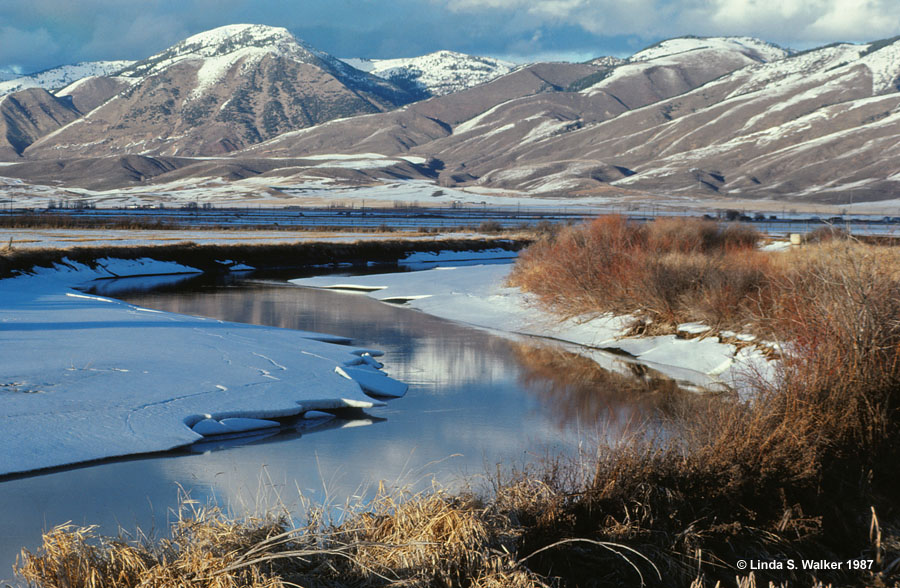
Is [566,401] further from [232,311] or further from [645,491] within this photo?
[232,311]

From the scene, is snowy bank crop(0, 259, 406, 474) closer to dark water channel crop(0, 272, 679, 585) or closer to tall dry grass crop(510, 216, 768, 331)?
dark water channel crop(0, 272, 679, 585)

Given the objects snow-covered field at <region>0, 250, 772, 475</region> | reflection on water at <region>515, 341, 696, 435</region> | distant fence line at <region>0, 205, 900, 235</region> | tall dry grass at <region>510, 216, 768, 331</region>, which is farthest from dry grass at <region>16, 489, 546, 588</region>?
distant fence line at <region>0, 205, 900, 235</region>

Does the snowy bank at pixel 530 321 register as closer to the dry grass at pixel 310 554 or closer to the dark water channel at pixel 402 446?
the dark water channel at pixel 402 446

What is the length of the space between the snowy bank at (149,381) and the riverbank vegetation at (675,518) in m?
3.81

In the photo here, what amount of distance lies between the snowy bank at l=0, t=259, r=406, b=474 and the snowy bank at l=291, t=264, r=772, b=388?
6.01 meters

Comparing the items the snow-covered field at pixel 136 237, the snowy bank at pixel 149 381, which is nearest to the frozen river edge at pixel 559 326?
the snowy bank at pixel 149 381

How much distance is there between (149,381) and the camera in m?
14.0

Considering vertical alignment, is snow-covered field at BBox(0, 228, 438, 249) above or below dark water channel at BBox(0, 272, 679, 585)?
above

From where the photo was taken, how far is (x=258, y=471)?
34.3 ft

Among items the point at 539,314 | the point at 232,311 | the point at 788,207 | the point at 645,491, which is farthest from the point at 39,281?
the point at 788,207

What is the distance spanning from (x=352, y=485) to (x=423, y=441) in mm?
2141

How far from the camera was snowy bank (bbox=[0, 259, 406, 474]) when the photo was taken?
36.9 ft

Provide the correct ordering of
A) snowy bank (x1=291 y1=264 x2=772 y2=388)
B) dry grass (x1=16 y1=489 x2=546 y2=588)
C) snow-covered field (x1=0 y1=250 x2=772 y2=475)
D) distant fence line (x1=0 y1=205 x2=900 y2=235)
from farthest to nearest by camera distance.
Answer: distant fence line (x1=0 y1=205 x2=900 y2=235)
snowy bank (x1=291 y1=264 x2=772 y2=388)
snow-covered field (x1=0 y1=250 x2=772 y2=475)
dry grass (x1=16 y1=489 x2=546 y2=588)

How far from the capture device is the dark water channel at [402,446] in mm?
9164
